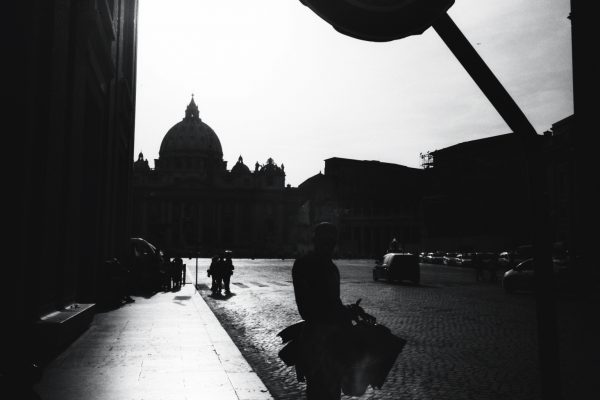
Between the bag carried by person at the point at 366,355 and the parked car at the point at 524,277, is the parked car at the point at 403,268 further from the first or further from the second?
the bag carried by person at the point at 366,355

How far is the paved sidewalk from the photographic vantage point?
616 cm

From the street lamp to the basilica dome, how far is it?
137 meters

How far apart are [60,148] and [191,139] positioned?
13153 cm

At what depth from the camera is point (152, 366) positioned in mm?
7594

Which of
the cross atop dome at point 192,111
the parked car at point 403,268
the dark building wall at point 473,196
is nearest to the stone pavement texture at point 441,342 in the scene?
the parked car at point 403,268

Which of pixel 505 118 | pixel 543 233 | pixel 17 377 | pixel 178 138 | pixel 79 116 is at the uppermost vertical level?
pixel 178 138

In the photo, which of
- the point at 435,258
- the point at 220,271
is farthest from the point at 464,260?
the point at 220,271

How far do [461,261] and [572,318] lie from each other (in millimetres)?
38458

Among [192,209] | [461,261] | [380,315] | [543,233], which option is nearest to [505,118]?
[543,233]

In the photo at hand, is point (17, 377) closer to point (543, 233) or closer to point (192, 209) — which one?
point (543, 233)

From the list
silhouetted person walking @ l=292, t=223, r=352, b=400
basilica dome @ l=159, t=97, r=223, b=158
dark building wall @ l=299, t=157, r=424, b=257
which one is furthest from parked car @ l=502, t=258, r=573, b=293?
basilica dome @ l=159, t=97, r=223, b=158

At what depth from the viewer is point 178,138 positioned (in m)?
139

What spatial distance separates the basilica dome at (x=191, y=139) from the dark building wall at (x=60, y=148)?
123319mm

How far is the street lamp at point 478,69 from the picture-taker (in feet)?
5.57
